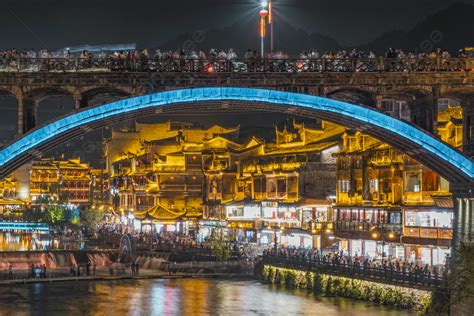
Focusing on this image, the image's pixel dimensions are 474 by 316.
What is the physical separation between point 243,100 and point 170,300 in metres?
18.5

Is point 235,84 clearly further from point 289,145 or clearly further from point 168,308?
point 289,145

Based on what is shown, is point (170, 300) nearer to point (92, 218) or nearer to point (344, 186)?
Result: point (344, 186)

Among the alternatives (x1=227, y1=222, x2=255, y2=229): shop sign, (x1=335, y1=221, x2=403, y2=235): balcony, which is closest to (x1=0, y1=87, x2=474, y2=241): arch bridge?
(x1=335, y1=221, x2=403, y2=235): balcony

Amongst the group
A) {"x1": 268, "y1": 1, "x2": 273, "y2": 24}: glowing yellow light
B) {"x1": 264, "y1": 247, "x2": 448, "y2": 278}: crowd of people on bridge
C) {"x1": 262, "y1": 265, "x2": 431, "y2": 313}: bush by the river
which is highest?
{"x1": 268, "y1": 1, "x2": 273, "y2": 24}: glowing yellow light

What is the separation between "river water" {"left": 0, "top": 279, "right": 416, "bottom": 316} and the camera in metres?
47.7

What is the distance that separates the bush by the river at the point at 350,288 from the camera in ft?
147

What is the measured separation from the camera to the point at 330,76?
38.4 m

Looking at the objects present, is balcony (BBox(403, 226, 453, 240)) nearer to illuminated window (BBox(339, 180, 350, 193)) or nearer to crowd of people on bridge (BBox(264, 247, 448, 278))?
crowd of people on bridge (BBox(264, 247, 448, 278))

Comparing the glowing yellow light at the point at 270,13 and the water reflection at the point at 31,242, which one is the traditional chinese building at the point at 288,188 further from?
the glowing yellow light at the point at 270,13

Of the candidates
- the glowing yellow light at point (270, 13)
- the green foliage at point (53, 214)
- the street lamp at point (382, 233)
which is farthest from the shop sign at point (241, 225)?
the green foliage at point (53, 214)

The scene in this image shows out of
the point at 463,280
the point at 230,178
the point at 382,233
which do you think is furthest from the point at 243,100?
the point at 230,178

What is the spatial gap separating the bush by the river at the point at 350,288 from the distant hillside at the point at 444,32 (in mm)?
47980

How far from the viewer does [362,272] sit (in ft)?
163

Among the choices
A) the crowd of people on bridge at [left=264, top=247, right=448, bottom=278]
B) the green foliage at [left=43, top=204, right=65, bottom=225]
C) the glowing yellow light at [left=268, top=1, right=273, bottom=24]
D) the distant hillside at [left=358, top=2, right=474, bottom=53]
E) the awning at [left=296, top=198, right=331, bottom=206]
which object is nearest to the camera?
the glowing yellow light at [left=268, top=1, right=273, bottom=24]
